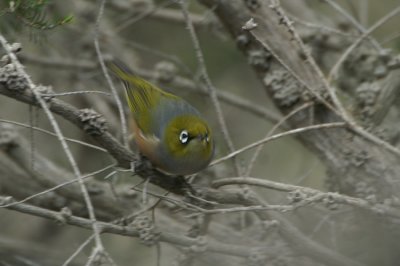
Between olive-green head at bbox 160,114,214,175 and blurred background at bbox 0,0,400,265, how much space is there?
51 cm

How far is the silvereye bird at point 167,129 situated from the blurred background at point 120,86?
1.01ft

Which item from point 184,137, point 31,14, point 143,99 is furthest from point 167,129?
point 31,14

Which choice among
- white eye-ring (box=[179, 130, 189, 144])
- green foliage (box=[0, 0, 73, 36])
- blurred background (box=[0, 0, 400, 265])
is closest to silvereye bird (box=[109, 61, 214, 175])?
white eye-ring (box=[179, 130, 189, 144])

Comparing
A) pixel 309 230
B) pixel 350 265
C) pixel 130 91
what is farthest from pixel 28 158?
pixel 350 265

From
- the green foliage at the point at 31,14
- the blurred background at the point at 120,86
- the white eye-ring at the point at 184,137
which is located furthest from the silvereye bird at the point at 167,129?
the green foliage at the point at 31,14

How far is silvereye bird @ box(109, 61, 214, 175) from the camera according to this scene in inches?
146

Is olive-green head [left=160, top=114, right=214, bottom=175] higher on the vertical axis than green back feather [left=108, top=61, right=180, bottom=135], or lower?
lower

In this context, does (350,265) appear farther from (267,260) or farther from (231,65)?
(231,65)

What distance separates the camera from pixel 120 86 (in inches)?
212

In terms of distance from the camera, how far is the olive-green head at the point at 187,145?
3.69 m

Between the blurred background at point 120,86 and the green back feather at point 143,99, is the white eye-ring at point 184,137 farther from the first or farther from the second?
the blurred background at point 120,86

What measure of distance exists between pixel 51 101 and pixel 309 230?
4.73ft

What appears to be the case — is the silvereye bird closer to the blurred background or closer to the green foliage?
the blurred background

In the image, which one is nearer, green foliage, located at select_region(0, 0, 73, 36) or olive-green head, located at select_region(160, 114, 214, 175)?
green foliage, located at select_region(0, 0, 73, 36)
